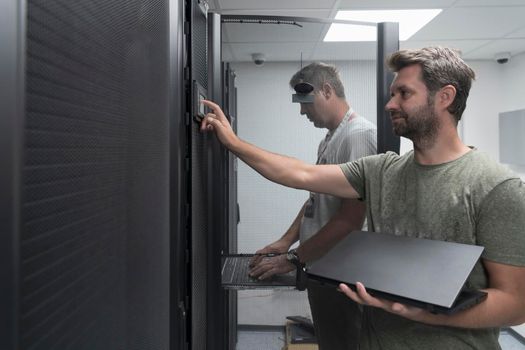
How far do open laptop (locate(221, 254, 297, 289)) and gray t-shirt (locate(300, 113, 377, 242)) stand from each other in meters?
0.21

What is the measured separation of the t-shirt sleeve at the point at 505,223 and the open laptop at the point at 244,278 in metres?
0.47

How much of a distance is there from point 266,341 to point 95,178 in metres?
3.08

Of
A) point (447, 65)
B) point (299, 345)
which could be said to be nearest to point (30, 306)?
point (447, 65)

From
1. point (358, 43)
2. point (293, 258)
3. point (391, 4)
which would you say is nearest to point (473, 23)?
point (391, 4)

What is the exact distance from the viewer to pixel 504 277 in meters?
0.88

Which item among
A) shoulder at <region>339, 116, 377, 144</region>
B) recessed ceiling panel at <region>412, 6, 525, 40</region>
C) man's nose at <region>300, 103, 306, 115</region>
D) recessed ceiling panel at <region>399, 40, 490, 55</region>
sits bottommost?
shoulder at <region>339, 116, 377, 144</region>

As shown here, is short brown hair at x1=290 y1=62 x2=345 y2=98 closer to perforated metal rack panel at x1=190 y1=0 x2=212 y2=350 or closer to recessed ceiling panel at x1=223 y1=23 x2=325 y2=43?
recessed ceiling panel at x1=223 y1=23 x2=325 y2=43

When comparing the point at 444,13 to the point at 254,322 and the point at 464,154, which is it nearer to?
the point at 464,154

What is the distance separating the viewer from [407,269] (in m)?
0.80

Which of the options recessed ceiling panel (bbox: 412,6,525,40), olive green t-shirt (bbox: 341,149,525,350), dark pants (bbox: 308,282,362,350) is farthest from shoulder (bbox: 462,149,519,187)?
recessed ceiling panel (bbox: 412,6,525,40)

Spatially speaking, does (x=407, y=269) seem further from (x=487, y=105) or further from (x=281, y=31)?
(x=487, y=105)

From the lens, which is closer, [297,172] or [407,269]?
[407,269]

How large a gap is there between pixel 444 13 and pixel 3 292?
9.36 feet

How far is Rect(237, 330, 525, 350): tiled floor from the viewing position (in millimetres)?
3096
